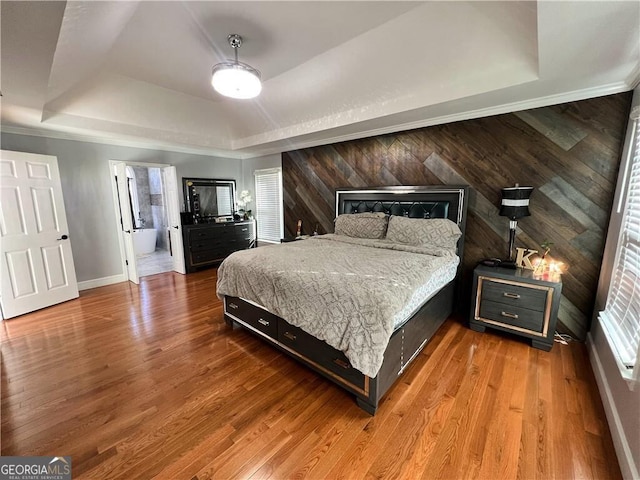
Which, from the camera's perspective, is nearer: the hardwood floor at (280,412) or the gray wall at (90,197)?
the hardwood floor at (280,412)

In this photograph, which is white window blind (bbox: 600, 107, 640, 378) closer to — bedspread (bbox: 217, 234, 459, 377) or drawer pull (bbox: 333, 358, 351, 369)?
bedspread (bbox: 217, 234, 459, 377)

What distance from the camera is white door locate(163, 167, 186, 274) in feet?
16.0

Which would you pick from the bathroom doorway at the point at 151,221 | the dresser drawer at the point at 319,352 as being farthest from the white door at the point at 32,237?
the dresser drawer at the point at 319,352

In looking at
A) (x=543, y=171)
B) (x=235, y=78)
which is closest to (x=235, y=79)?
(x=235, y=78)

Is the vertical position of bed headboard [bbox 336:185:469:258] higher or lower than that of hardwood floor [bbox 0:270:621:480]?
higher

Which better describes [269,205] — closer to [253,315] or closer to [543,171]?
[253,315]

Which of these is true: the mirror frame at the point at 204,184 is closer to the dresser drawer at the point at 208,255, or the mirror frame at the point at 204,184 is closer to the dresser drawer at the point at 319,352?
the dresser drawer at the point at 208,255

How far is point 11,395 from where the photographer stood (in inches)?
76.4

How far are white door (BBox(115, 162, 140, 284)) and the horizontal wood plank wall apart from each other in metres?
4.27

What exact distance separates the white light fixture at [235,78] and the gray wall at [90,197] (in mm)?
3262

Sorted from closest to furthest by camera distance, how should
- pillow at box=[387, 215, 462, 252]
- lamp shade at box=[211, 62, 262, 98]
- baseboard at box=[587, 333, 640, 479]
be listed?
baseboard at box=[587, 333, 640, 479] < lamp shade at box=[211, 62, 262, 98] < pillow at box=[387, 215, 462, 252]

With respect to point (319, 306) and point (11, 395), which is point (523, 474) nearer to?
point (319, 306)

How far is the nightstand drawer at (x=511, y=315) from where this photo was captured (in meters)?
2.43

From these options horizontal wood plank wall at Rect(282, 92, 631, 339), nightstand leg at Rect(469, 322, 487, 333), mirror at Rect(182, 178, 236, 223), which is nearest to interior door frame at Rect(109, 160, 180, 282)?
mirror at Rect(182, 178, 236, 223)
